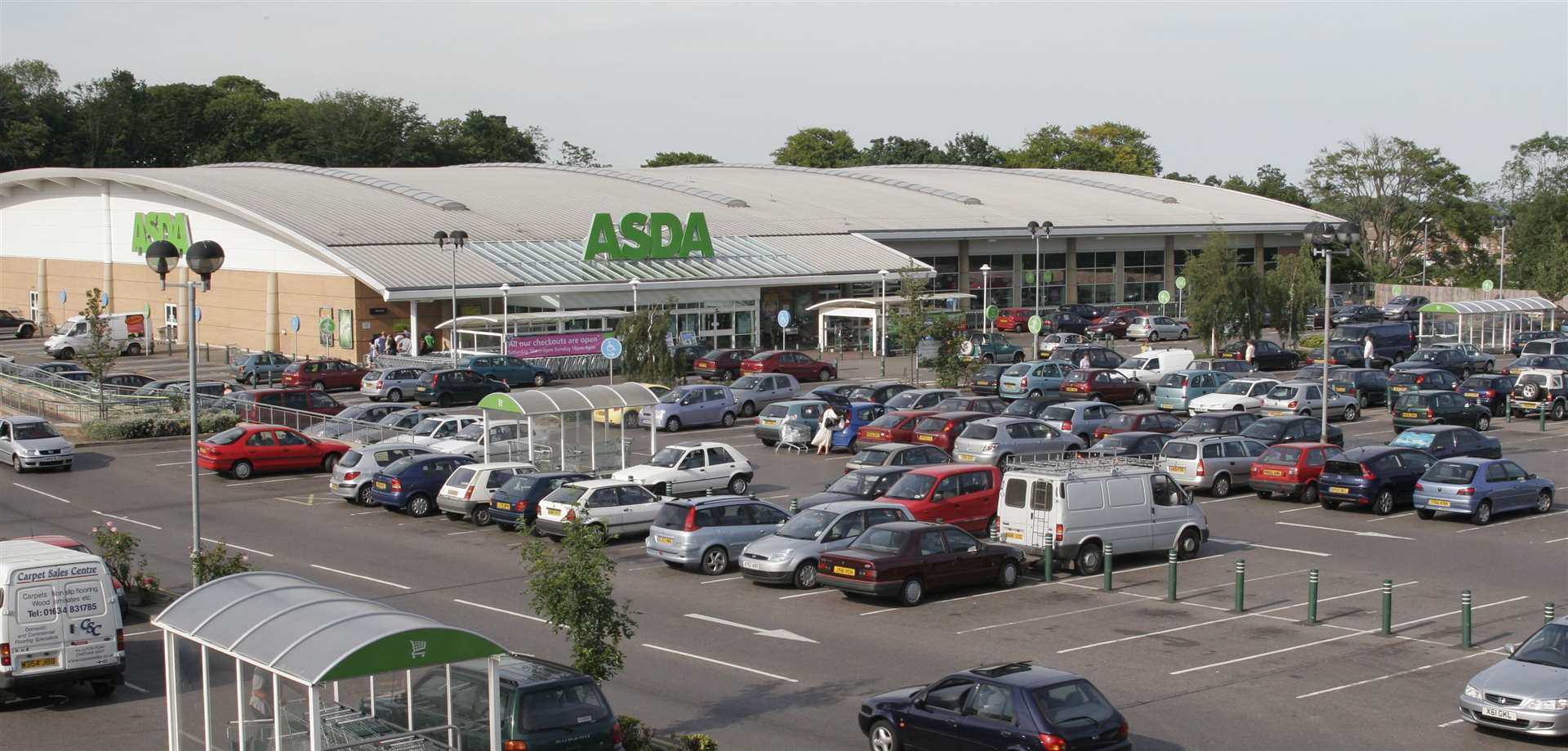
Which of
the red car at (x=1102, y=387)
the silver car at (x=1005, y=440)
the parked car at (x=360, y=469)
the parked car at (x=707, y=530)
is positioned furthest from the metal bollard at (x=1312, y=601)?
the red car at (x=1102, y=387)

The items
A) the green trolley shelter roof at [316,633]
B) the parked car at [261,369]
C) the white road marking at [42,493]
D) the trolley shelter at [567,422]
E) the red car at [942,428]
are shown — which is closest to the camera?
the green trolley shelter roof at [316,633]

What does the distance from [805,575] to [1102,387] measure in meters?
25.9

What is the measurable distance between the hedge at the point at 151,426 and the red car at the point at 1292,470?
28532 mm

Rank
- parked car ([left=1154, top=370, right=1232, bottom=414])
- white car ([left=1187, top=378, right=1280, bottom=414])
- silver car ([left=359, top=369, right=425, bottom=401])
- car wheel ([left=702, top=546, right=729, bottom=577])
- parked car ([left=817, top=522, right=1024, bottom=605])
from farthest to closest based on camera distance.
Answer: silver car ([left=359, top=369, right=425, bottom=401]) → parked car ([left=1154, top=370, right=1232, bottom=414]) → white car ([left=1187, top=378, right=1280, bottom=414]) → car wheel ([left=702, top=546, right=729, bottom=577]) → parked car ([left=817, top=522, right=1024, bottom=605])

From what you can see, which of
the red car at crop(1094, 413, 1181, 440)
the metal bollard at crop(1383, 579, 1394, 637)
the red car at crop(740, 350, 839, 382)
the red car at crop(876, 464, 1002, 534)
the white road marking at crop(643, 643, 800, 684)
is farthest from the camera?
the red car at crop(740, 350, 839, 382)

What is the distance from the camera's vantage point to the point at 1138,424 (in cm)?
3731

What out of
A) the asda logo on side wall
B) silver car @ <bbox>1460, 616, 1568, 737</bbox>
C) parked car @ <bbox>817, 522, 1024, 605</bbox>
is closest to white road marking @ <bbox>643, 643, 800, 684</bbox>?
parked car @ <bbox>817, 522, 1024, 605</bbox>

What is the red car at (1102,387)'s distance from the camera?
47250 millimetres

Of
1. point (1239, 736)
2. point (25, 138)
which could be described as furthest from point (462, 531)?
point (25, 138)

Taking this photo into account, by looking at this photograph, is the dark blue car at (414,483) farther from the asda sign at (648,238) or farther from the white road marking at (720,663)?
the asda sign at (648,238)

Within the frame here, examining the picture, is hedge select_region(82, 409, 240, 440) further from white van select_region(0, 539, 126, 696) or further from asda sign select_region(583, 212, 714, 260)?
white van select_region(0, 539, 126, 696)

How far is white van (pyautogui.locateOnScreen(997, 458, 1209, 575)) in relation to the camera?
2459cm

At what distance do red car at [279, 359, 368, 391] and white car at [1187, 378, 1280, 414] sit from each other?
2906 centimetres

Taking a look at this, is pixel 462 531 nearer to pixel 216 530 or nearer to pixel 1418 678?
pixel 216 530
